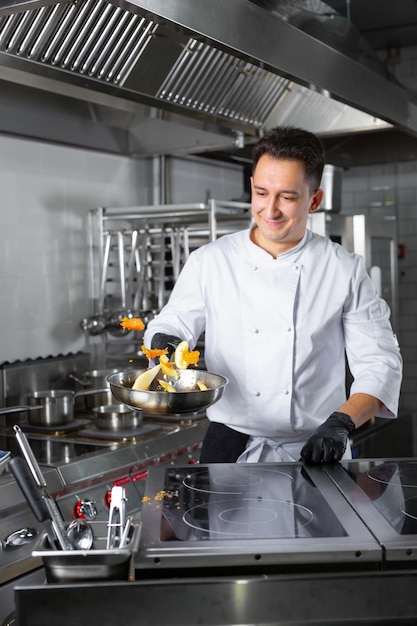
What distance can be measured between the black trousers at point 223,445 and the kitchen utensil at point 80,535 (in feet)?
3.20

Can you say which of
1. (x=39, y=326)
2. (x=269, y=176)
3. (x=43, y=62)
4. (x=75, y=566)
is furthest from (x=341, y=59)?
(x=75, y=566)

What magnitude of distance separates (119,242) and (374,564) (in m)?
2.69

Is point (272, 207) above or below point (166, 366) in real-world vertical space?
above

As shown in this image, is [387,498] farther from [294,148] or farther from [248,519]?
[294,148]

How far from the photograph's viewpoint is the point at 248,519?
1.51 meters

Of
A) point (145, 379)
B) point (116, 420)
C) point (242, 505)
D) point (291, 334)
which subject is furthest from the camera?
point (116, 420)

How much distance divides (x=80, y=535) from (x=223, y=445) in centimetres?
103

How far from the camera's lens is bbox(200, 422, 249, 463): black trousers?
2478 mm

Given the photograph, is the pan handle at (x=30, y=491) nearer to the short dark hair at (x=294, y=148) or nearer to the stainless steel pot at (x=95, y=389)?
the short dark hair at (x=294, y=148)

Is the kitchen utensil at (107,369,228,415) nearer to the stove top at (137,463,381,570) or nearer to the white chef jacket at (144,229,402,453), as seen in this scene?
the stove top at (137,463,381,570)

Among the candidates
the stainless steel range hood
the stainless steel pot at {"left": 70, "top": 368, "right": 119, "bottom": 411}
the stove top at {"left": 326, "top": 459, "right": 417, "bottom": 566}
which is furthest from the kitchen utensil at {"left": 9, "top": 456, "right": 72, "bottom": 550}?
the stainless steel pot at {"left": 70, "top": 368, "right": 119, "bottom": 411}

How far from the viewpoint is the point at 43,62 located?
2.61 metres

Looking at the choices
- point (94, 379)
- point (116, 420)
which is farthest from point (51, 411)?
point (94, 379)

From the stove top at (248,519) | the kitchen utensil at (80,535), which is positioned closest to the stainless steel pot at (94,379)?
the stove top at (248,519)
